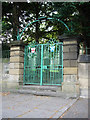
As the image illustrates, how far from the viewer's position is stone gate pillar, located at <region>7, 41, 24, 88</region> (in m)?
7.73

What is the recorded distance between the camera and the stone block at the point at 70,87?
20.9ft

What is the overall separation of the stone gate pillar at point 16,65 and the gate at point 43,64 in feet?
0.97

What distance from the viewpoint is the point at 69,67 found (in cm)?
668

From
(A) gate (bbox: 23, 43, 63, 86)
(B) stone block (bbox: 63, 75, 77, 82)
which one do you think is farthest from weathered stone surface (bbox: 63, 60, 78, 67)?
(B) stone block (bbox: 63, 75, 77, 82)

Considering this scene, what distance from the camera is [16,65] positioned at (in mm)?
7844

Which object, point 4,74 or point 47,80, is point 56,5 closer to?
point 47,80

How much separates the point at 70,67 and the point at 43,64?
1.73 meters

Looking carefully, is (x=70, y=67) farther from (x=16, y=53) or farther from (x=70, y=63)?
(x=16, y=53)

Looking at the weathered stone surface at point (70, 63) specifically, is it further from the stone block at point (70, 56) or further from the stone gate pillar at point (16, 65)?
the stone gate pillar at point (16, 65)

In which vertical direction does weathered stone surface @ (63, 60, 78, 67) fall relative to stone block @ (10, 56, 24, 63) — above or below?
below

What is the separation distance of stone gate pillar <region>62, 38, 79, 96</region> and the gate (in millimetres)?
448

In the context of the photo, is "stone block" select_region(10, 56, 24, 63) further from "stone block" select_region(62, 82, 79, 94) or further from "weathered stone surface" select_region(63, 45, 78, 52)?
"stone block" select_region(62, 82, 79, 94)

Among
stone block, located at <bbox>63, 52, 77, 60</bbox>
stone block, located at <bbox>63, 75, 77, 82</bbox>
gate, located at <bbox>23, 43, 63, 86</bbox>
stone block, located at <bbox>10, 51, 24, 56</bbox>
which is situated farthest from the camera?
stone block, located at <bbox>10, 51, 24, 56</bbox>

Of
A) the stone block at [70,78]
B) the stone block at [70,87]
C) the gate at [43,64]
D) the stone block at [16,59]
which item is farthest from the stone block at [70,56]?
the stone block at [16,59]
